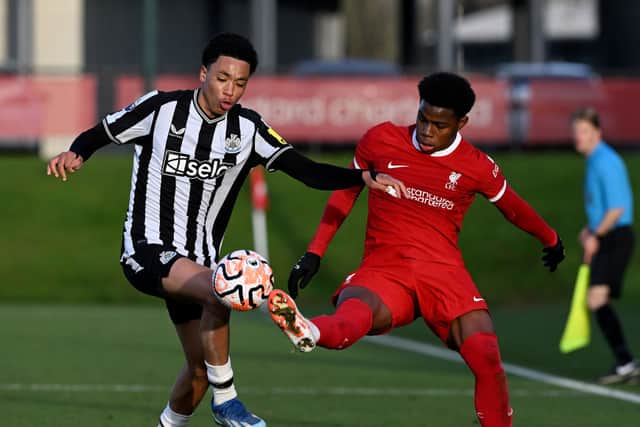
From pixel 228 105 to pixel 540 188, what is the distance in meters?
15.0

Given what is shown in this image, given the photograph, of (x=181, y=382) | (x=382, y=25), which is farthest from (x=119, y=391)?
(x=382, y=25)

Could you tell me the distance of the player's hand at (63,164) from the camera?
7.29m

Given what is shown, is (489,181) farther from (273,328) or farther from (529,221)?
(273,328)

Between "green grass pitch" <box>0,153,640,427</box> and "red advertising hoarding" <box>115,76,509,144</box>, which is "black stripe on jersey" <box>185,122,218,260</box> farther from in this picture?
"red advertising hoarding" <box>115,76,509,144</box>

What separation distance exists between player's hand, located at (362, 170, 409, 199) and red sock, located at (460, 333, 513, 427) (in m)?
0.81

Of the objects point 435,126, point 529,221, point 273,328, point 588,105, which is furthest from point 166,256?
point 588,105

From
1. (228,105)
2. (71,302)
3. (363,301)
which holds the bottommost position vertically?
(71,302)

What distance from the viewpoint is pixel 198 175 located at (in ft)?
24.8

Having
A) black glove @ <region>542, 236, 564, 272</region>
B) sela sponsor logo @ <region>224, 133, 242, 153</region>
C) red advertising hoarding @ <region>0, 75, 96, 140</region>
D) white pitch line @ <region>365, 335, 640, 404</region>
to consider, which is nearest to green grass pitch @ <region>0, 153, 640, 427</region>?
white pitch line @ <region>365, 335, 640, 404</region>

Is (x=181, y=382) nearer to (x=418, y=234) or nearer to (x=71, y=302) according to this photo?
(x=418, y=234)

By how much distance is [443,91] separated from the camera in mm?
7418

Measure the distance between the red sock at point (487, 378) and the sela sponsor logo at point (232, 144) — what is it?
1459mm

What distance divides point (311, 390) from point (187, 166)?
142 inches

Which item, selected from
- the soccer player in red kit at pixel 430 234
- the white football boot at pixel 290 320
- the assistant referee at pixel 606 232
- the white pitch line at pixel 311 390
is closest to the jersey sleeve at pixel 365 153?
the soccer player in red kit at pixel 430 234
